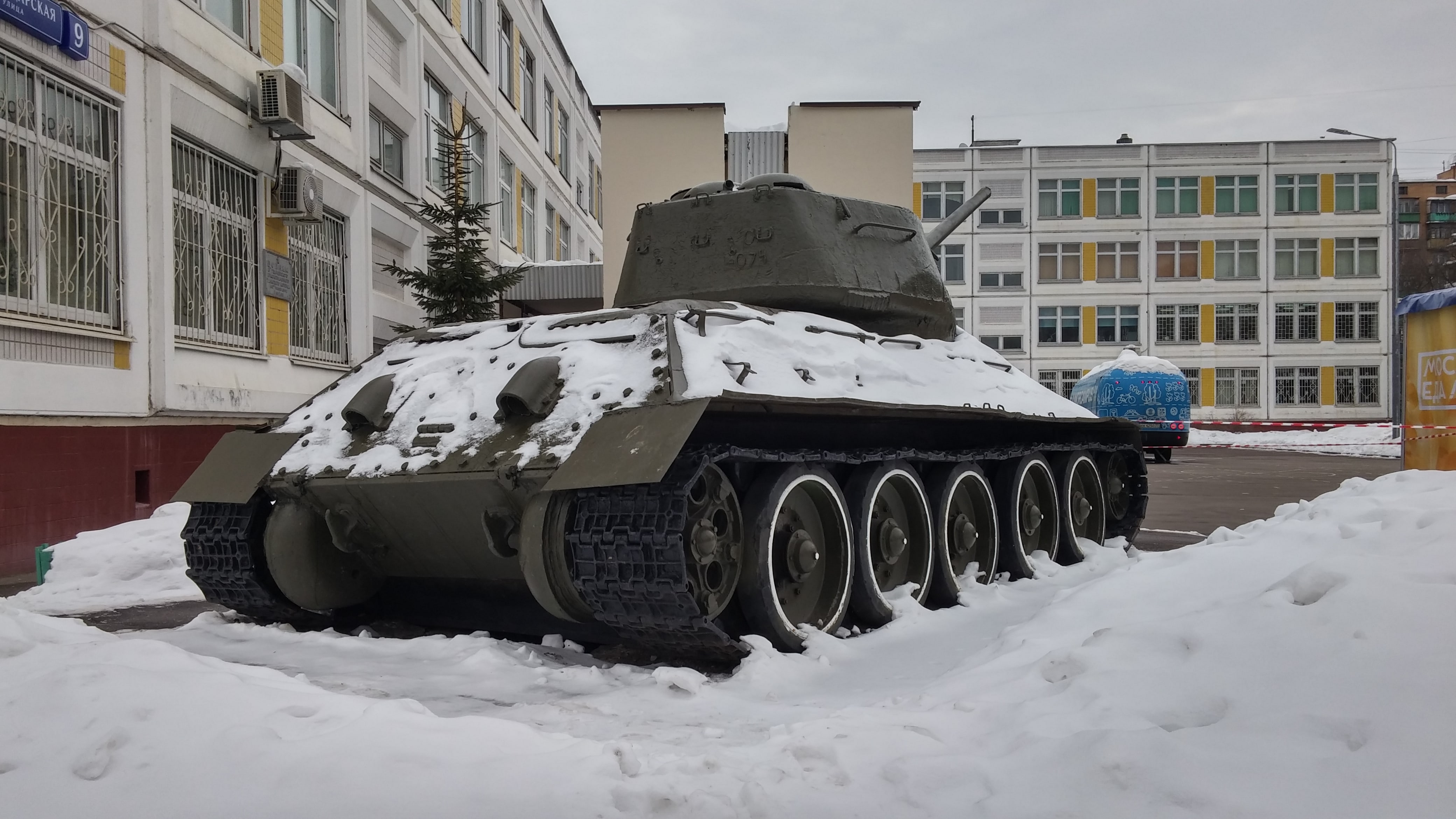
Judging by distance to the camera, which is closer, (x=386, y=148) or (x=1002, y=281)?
(x=386, y=148)

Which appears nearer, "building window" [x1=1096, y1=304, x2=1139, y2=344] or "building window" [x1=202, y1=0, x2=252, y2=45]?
"building window" [x1=202, y1=0, x2=252, y2=45]

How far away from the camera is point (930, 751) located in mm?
3609

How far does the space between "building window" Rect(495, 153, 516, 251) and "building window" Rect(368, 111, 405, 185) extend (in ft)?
16.7

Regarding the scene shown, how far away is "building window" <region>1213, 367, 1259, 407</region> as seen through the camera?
4016 cm

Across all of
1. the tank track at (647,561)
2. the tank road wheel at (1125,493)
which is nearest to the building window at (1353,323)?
the tank road wheel at (1125,493)

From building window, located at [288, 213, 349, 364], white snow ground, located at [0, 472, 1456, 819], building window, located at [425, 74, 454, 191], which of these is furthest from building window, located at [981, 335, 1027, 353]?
white snow ground, located at [0, 472, 1456, 819]

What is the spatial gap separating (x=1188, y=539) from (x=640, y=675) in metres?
7.42

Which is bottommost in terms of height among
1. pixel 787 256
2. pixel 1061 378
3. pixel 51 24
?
pixel 1061 378

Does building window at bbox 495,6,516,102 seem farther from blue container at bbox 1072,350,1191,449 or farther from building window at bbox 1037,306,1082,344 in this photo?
building window at bbox 1037,306,1082,344

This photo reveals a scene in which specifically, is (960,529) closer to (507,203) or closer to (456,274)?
(456,274)

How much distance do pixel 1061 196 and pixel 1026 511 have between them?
34.8 m

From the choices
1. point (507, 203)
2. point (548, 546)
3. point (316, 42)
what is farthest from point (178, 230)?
point (507, 203)

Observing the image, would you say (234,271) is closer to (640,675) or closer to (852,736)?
(640,675)

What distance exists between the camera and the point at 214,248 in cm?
1144
